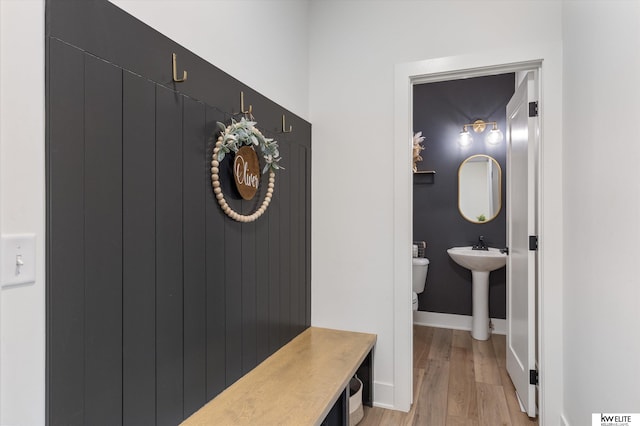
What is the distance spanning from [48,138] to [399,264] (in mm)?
1847

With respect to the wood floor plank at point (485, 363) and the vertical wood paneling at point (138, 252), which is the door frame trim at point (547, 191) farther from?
the vertical wood paneling at point (138, 252)

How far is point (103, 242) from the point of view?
3.38ft

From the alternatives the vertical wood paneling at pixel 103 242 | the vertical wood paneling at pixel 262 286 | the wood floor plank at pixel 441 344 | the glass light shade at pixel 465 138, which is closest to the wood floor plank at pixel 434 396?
the wood floor plank at pixel 441 344

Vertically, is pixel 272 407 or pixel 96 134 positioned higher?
pixel 96 134

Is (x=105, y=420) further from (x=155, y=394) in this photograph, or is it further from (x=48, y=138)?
(x=48, y=138)

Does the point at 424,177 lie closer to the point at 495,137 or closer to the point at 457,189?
the point at 457,189

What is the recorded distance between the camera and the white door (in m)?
2.15

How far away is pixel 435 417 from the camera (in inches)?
84.7

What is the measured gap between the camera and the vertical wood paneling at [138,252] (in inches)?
43.5

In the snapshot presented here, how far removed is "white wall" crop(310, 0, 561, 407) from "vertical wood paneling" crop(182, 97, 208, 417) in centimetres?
111

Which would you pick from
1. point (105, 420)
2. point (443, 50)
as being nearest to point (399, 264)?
point (443, 50)

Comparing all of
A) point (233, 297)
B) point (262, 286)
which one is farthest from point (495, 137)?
point (233, 297)

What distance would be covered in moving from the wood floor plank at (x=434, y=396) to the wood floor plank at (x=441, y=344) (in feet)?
0.45

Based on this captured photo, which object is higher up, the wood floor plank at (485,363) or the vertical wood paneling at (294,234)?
the vertical wood paneling at (294,234)
